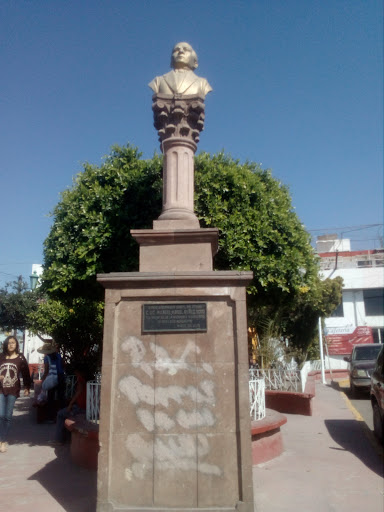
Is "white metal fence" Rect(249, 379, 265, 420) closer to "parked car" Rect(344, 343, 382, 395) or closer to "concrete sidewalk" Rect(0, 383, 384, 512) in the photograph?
"concrete sidewalk" Rect(0, 383, 384, 512)

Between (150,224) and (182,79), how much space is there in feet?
8.78

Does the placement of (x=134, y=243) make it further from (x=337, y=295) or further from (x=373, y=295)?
(x=373, y=295)

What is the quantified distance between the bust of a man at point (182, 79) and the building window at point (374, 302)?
31564 millimetres

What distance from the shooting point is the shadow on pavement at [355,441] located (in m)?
6.93

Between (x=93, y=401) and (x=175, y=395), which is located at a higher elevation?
(x=175, y=395)

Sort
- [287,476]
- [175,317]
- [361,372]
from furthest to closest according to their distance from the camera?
[361,372]
[287,476]
[175,317]

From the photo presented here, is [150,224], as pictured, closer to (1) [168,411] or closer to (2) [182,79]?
(2) [182,79]

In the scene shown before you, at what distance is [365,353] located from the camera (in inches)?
671

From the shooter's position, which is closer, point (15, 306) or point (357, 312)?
point (15, 306)

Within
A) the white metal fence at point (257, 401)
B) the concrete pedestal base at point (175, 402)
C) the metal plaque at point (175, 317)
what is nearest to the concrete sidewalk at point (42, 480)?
the concrete pedestal base at point (175, 402)

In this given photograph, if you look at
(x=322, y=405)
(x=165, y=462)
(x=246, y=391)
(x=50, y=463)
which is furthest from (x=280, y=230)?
(x=322, y=405)

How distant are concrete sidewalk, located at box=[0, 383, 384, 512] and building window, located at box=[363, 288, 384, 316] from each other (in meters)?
27.5

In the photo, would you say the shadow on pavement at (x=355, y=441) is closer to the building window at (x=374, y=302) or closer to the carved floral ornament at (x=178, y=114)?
the carved floral ornament at (x=178, y=114)

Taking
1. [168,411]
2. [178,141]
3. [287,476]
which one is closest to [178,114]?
[178,141]
